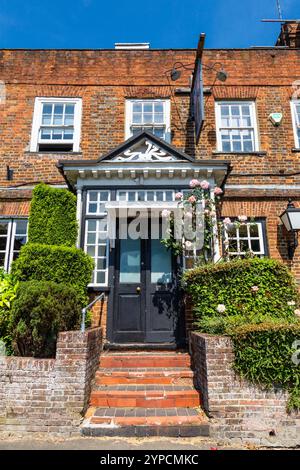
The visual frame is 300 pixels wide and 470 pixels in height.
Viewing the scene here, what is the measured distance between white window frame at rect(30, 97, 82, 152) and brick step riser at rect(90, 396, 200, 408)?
6.44 m

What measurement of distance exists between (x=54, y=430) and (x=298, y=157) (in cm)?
836

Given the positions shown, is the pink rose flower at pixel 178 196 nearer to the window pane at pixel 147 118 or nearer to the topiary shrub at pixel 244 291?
the topiary shrub at pixel 244 291

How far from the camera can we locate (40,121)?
9094 millimetres

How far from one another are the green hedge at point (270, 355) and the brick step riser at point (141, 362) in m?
1.46

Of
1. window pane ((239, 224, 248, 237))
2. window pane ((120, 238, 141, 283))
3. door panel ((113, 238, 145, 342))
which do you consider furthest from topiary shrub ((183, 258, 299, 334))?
window pane ((239, 224, 248, 237))

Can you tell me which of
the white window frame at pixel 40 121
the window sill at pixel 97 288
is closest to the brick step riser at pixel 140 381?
the window sill at pixel 97 288

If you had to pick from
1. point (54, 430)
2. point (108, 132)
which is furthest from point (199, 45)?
point (54, 430)

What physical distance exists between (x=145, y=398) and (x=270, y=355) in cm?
185

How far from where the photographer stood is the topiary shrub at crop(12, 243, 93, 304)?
18.4ft

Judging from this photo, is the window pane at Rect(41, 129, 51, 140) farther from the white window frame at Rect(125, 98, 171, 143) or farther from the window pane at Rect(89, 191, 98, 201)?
the window pane at Rect(89, 191, 98, 201)

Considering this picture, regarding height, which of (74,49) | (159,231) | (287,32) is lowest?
(159,231)

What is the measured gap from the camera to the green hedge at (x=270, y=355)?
4.17 meters
